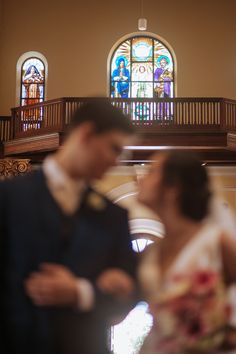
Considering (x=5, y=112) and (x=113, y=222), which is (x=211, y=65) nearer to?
(x=5, y=112)

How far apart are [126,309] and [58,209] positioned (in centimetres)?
52

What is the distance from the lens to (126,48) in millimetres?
17047

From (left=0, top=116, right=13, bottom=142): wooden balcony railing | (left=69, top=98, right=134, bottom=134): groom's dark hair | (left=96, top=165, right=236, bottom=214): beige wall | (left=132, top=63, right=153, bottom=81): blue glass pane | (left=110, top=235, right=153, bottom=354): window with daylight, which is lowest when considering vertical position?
(left=110, top=235, right=153, bottom=354): window with daylight

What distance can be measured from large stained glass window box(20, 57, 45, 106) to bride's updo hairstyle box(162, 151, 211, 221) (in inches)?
588

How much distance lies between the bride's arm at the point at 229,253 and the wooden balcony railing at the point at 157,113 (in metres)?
10.7

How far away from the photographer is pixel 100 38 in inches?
657

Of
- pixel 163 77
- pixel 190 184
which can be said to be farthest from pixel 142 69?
pixel 190 184

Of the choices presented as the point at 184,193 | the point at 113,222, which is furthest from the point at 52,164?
the point at 184,193

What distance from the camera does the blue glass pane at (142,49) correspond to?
1709cm

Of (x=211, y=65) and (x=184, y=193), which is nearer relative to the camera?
Answer: (x=184, y=193)

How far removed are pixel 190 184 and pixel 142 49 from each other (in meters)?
15.3

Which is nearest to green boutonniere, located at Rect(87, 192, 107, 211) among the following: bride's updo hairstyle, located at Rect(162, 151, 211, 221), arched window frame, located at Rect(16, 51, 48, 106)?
bride's updo hairstyle, located at Rect(162, 151, 211, 221)

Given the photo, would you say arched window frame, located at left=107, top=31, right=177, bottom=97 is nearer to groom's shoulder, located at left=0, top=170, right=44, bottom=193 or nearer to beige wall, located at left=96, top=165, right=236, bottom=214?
A: beige wall, located at left=96, top=165, right=236, bottom=214

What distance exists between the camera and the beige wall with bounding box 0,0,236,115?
16.4 m
